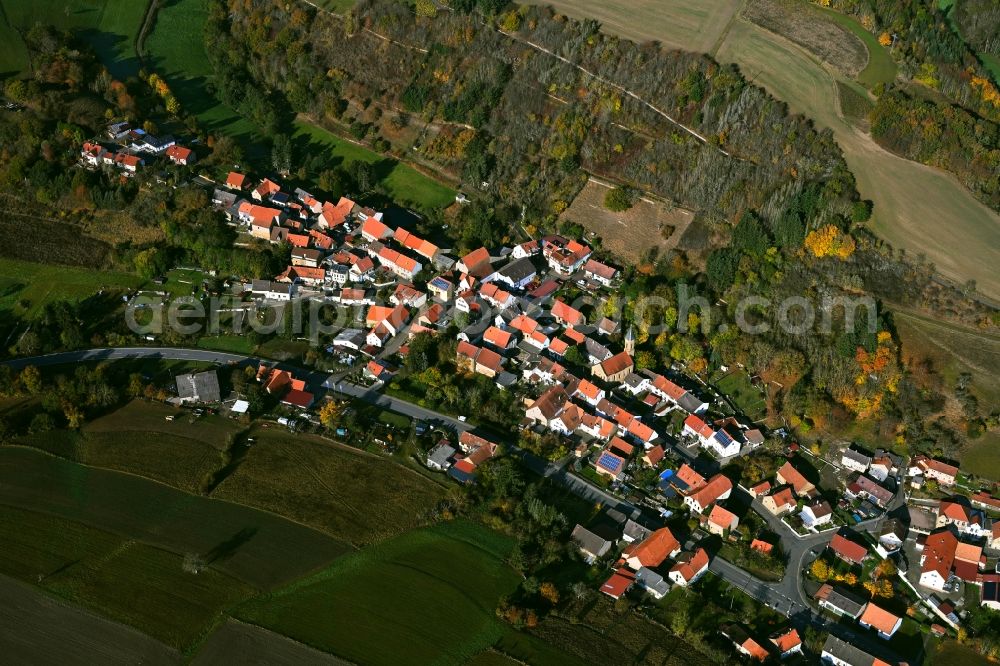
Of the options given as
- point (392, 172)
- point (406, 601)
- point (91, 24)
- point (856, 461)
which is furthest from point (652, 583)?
point (91, 24)

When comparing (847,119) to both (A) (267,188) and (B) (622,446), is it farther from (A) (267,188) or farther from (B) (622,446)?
(A) (267,188)

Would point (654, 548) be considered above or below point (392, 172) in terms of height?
below

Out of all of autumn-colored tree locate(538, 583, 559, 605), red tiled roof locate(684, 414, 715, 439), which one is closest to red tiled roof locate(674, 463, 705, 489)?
red tiled roof locate(684, 414, 715, 439)

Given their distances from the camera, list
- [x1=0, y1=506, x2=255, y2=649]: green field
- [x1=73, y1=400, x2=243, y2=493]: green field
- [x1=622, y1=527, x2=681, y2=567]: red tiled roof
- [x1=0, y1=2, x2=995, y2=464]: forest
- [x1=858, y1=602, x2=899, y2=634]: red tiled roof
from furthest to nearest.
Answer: [x1=0, y1=2, x2=995, y2=464]: forest
[x1=73, y1=400, x2=243, y2=493]: green field
[x1=622, y1=527, x2=681, y2=567]: red tiled roof
[x1=858, y1=602, x2=899, y2=634]: red tiled roof
[x1=0, y1=506, x2=255, y2=649]: green field

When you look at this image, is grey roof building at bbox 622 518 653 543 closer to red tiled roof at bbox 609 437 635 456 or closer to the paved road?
the paved road

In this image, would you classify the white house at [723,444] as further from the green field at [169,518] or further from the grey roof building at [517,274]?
the green field at [169,518]

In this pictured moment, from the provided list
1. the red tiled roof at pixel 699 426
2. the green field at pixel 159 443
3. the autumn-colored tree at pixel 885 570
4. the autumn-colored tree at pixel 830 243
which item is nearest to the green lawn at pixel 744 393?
the red tiled roof at pixel 699 426
